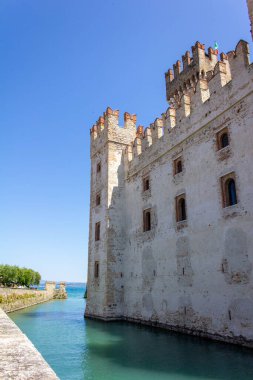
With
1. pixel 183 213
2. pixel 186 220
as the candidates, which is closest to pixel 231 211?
pixel 186 220

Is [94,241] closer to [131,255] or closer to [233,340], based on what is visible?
[131,255]

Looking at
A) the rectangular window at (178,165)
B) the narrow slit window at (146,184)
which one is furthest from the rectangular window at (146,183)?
the rectangular window at (178,165)

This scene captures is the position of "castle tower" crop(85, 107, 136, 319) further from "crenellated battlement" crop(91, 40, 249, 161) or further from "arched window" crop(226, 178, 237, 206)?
"arched window" crop(226, 178, 237, 206)

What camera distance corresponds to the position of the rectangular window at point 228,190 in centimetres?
1110

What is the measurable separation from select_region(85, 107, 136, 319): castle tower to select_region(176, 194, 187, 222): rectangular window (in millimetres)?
5722

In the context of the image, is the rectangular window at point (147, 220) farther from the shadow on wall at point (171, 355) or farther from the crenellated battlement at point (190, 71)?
the crenellated battlement at point (190, 71)

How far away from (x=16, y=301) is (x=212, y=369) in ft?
72.6

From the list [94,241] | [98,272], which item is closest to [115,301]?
[98,272]

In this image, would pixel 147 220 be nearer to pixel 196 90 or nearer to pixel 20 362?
pixel 196 90

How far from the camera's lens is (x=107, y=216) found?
61.9 feet

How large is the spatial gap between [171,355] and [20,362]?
6906 millimetres

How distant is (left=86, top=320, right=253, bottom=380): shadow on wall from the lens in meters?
7.54

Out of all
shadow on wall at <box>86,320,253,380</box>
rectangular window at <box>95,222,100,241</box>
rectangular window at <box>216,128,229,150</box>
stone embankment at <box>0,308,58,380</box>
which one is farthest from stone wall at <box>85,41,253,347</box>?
stone embankment at <box>0,308,58,380</box>

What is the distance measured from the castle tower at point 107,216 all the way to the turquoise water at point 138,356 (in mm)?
3839
